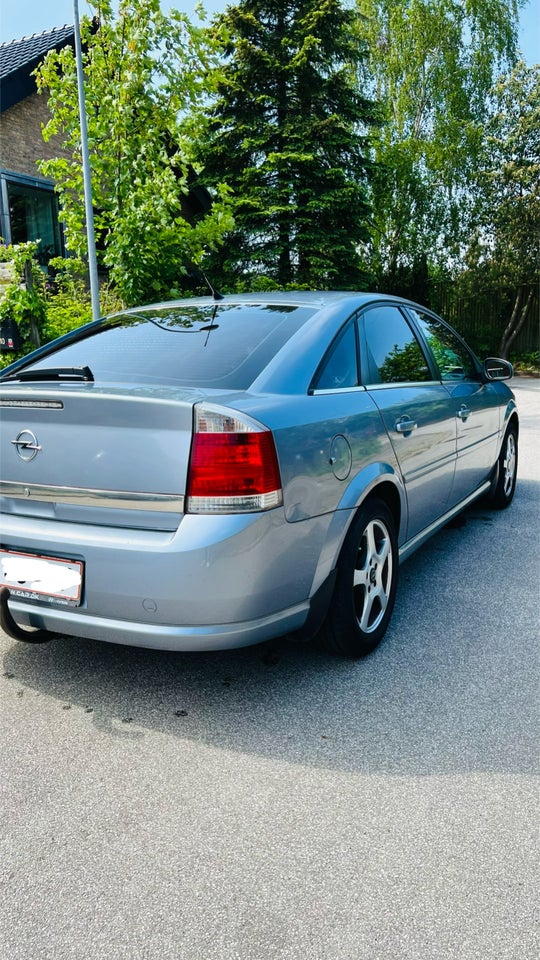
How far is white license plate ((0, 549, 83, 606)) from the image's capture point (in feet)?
8.51

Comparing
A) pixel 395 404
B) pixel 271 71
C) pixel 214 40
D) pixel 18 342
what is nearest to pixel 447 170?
pixel 271 71

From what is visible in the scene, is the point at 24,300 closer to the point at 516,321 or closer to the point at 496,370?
the point at 496,370

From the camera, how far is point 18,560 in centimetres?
273

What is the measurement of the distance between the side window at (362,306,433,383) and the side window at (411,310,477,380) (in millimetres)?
261

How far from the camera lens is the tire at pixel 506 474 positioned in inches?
226

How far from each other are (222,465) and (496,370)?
3.43 meters

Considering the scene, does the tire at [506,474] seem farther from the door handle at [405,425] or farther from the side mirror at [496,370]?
the door handle at [405,425]

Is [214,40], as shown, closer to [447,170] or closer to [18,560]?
[18,560]

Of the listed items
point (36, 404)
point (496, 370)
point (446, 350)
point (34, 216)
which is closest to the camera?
point (36, 404)

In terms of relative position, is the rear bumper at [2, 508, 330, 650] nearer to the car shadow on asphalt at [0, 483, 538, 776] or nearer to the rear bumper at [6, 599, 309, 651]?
the rear bumper at [6, 599, 309, 651]

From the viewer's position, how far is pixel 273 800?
225 centimetres

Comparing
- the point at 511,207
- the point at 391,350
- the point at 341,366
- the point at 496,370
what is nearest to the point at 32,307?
the point at 496,370

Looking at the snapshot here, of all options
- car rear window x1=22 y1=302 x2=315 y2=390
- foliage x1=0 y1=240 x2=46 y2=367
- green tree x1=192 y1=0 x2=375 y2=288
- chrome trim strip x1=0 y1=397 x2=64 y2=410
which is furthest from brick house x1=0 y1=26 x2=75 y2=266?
chrome trim strip x1=0 y1=397 x2=64 y2=410

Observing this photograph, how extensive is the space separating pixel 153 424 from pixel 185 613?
0.63m
